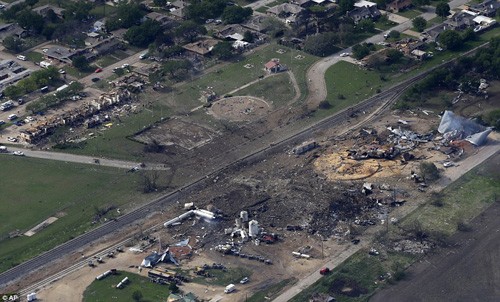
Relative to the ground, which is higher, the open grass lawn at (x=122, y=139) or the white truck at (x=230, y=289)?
the open grass lawn at (x=122, y=139)

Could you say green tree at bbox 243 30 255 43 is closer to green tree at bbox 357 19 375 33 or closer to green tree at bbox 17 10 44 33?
green tree at bbox 357 19 375 33

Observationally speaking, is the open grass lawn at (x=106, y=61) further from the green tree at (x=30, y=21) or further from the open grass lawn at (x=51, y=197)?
the open grass lawn at (x=51, y=197)

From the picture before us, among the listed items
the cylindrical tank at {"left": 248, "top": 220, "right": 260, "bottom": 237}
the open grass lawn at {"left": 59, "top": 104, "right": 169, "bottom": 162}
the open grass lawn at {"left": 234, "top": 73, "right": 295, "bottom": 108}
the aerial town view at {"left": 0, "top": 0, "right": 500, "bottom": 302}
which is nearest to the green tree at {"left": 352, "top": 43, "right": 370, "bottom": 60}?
the aerial town view at {"left": 0, "top": 0, "right": 500, "bottom": 302}

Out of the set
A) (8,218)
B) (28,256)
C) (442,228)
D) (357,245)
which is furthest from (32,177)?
(442,228)

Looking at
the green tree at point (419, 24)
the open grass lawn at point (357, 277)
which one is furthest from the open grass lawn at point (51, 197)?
the green tree at point (419, 24)

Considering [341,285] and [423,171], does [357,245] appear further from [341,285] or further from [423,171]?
[423,171]

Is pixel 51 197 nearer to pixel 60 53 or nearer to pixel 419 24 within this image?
pixel 60 53

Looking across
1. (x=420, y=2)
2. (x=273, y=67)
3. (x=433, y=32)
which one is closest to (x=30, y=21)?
(x=273, y=67)
